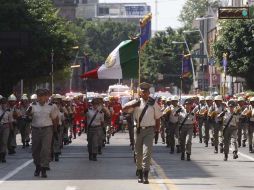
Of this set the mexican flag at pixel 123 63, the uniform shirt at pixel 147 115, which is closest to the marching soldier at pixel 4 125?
the uniform shirt at pixel 147 115

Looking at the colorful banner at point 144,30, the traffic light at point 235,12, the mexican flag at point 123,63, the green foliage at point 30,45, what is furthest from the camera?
the green foliage at point 30,45

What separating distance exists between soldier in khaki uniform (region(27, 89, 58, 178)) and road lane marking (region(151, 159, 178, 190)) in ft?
8.09

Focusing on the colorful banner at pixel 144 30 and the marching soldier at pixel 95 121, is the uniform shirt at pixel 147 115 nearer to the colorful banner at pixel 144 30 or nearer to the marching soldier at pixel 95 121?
the marching soldier at pixel 95 121

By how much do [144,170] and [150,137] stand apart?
2.54 ft

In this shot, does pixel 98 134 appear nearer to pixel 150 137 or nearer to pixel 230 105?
pixel 230 105

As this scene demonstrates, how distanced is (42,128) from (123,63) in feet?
58.4

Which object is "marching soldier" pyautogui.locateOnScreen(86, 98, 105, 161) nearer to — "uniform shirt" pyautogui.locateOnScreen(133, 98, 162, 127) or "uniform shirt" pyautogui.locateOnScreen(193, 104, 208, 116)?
"uniform shirt" pyautogui.locateOnScreen(193, 104, 208, 116)

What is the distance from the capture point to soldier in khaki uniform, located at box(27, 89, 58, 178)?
2361 centimetres

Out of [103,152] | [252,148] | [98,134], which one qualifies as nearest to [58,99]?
[98,134]

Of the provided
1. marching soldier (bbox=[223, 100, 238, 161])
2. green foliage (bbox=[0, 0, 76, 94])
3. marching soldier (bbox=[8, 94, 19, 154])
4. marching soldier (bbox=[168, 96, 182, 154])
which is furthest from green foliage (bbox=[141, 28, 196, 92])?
marching soldier (bbox=[223, 100, 238, 161])

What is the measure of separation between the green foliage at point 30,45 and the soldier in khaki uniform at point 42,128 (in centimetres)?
3623

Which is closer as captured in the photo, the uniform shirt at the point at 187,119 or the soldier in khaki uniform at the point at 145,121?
the soldier in khaki uniform at the point at 145,121

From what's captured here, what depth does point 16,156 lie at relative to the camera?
3266 cm

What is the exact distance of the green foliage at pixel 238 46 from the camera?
213ft
